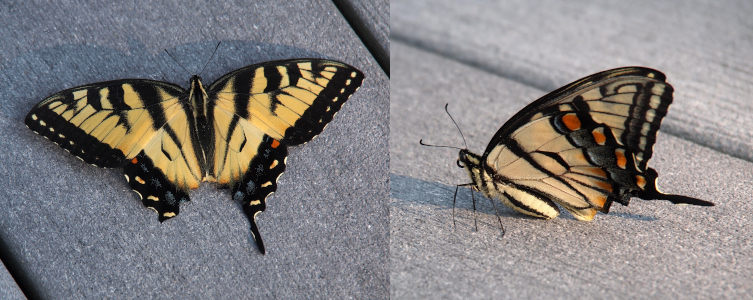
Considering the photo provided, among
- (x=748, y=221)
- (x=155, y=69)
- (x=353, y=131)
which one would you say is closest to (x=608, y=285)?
(x=748, y=221)

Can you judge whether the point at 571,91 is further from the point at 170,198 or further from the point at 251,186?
the point at 170,198

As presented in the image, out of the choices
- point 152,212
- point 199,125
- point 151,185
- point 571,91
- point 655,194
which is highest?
point 571,91

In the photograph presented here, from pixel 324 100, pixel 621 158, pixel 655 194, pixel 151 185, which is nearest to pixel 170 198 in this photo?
pixel 151 185

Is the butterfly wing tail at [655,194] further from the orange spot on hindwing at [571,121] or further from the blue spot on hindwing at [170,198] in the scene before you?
the blue spot on hindwing at [170,198]

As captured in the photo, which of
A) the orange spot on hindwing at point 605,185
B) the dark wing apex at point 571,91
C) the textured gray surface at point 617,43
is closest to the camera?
the dark wing apex at point 571,91

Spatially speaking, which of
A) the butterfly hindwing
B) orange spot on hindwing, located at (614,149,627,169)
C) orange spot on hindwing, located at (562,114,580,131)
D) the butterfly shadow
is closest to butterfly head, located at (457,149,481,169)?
the butterfly shadow

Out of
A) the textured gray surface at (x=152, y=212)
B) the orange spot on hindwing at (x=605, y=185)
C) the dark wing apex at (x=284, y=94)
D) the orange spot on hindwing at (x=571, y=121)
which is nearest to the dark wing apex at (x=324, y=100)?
the dark wing apex at (x=284, y=94)

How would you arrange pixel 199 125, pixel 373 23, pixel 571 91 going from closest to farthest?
pixel 571 91 < pixel 199 125 < pixel 373 23
